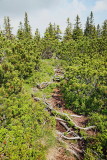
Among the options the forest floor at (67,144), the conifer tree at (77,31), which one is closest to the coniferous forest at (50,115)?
the forest floor at (67,144)

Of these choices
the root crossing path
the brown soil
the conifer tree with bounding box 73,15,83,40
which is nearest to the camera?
the brown soil

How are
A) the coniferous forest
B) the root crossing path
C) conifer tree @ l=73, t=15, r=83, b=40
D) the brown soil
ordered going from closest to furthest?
the coniferous forest
the brown soil
the root crossing path
conifer tree @ l=73, t=15, r=83, b=40

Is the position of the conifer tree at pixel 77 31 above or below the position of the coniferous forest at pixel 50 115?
above

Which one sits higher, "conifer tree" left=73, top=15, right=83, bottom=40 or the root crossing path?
"conifer tree" left=73, top=15, right=83, bottom=40

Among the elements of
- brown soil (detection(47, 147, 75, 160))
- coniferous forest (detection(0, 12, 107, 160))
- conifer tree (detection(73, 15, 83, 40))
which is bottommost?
brown soil (detection(47, 147, 75, 160))

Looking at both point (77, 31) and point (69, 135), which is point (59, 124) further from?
point (77, 31)

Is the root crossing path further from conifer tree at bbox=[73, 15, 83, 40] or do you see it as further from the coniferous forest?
conifer tree at bbox=[73, 15, 83, 40]

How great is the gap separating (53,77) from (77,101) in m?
6.61

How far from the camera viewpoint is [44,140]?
6.95 m

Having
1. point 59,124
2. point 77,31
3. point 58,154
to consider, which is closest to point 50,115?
point 59,124

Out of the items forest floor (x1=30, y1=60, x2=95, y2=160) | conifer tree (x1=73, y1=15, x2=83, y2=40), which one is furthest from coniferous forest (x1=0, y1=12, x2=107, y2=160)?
conifer tree (x1=73, y1=15, x2=83, y2=40)

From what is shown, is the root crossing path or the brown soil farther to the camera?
the root crossing path

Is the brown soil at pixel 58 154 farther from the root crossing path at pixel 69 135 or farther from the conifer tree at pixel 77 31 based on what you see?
the conifer tree at pixel 77 31

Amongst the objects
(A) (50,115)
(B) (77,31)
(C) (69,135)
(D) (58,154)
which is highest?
(B) (77,31)
